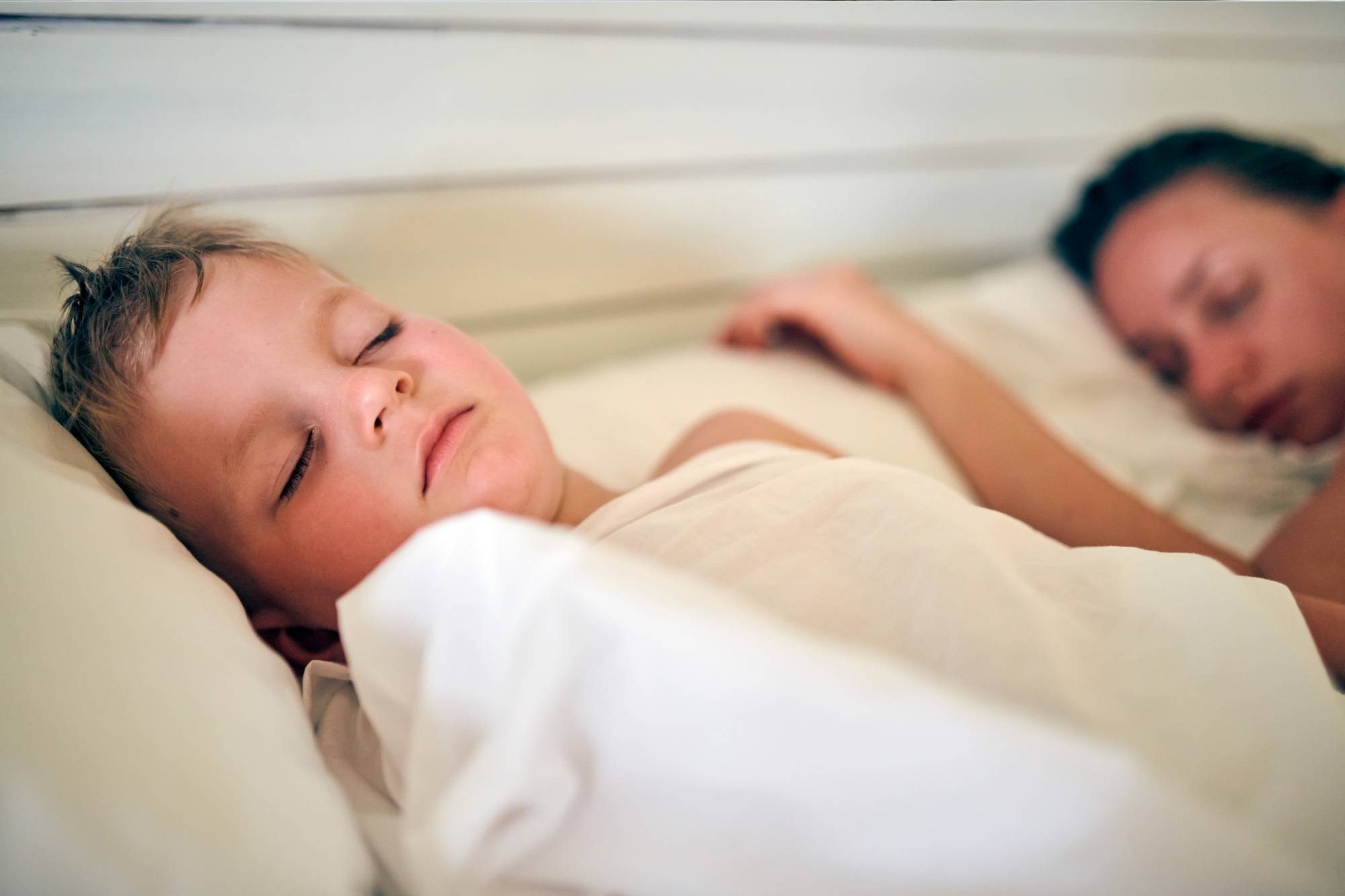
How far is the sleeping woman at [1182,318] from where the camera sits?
3.06 ft

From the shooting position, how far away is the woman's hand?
1.06 m

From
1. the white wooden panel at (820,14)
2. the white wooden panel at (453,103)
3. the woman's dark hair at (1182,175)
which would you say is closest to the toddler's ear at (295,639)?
the white wooden panel at (453,103)

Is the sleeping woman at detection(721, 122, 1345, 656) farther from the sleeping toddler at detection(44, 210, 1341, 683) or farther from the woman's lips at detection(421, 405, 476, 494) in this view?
the woman's lips at detection(421, 405, 476, 494)

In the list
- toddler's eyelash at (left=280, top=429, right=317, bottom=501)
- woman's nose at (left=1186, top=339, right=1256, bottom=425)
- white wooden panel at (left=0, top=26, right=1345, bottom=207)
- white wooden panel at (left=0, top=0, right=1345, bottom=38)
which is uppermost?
white wooden panel at (left=0, top=0, right=1345, bottom=38)

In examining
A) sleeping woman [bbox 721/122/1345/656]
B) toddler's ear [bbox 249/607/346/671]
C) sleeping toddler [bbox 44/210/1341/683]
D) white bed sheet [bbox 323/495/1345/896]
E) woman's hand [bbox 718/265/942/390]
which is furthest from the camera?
woman's hand [bbox 718/265/942/390]

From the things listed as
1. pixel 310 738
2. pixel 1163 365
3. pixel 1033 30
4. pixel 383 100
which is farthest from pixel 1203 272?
pixel 310 738

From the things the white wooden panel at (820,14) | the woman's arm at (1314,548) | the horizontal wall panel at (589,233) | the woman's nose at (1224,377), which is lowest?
the woman's arm at (1314,548)

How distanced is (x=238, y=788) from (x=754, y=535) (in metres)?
0.37

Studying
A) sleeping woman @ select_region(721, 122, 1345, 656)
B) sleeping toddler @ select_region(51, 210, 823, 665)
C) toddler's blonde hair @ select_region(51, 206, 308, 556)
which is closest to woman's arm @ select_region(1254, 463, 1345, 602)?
sleeping woman @ select_region(721, 122, 1345, 656)

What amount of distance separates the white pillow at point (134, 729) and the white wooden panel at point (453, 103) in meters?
0.33

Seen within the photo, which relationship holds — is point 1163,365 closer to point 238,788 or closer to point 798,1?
point 798,1

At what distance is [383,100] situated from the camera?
83 cm

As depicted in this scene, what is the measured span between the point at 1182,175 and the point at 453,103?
41.2 inches

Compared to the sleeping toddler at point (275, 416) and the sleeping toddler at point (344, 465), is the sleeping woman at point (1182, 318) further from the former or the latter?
the sleeping toddler at point (275, 416)
